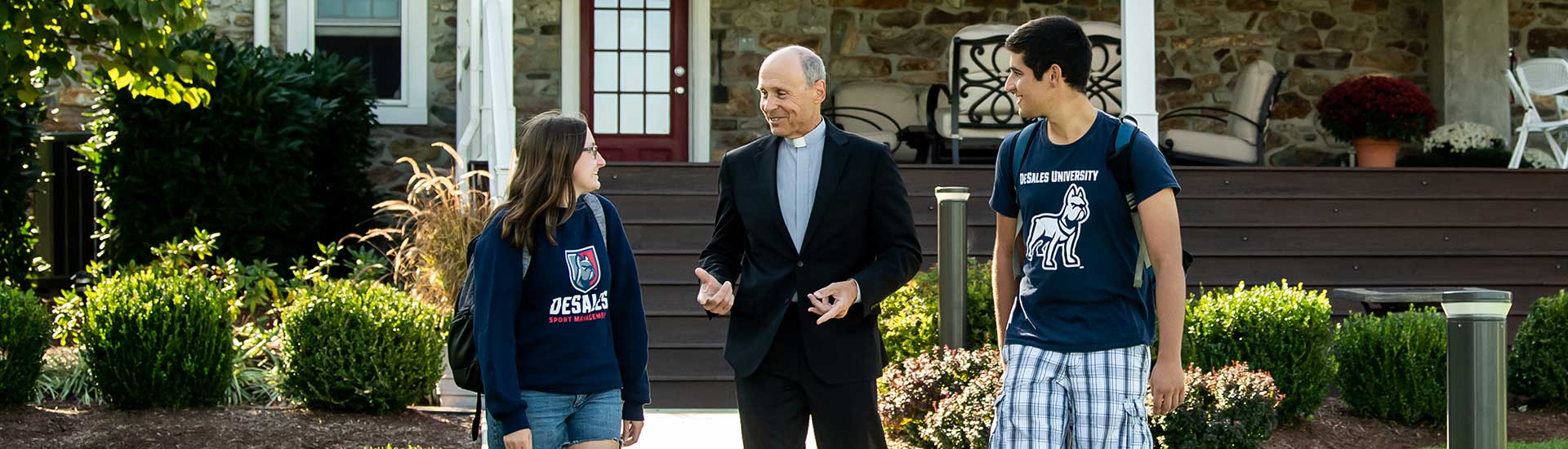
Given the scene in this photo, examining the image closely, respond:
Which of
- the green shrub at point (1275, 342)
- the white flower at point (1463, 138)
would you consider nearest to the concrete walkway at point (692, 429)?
the green shrub at point (1275, 342)

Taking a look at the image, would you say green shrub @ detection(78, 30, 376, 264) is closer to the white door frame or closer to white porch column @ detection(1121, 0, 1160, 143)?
the white door frame

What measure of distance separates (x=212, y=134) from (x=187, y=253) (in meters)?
1.10

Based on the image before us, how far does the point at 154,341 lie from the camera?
22.6 ft

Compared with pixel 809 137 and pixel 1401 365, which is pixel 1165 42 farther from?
pixel 809 137

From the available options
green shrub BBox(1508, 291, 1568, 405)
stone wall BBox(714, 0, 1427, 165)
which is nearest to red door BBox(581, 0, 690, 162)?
stone wall BBox(714, 0, 1427, 165)

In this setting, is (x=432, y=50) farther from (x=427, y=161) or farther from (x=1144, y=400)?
(x=1144, y=400)

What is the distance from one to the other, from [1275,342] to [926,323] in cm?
141

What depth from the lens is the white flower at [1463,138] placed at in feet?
37.4

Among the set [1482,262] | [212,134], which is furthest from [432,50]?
[1482,262]

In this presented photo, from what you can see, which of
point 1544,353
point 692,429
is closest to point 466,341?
point 692,429

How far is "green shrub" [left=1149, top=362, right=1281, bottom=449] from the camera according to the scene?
5.21m

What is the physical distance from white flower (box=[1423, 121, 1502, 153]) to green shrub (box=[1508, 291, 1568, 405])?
4573 mm

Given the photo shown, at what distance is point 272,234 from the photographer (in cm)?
996

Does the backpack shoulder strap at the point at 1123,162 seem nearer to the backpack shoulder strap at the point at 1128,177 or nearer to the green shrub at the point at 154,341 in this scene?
the backpack shoulder strap at the point at 1128,177
